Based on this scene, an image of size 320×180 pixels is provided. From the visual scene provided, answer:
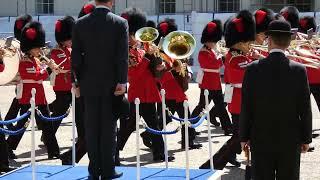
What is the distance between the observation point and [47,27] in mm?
22422

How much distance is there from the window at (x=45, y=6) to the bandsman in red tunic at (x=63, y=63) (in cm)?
1801

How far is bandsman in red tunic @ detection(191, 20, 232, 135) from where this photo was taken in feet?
28.6

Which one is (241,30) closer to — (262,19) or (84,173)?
(262,19)

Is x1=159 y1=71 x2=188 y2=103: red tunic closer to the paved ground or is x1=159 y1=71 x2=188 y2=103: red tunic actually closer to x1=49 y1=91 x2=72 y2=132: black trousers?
the paved ground

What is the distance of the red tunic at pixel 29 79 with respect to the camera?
7.68 m

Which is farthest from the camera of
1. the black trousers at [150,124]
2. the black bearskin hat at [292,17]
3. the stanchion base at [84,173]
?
the black bearskin hat at [292,17]

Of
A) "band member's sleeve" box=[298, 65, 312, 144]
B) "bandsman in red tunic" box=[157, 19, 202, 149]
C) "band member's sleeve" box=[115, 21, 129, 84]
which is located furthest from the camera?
"bandsman in red tunic" box=[157, 19, 202, 149]

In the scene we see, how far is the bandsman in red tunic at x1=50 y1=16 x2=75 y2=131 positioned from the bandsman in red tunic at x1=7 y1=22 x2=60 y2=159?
0.74 feet

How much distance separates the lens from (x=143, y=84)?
24.7ft

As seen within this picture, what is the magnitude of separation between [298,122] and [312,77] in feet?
14.4

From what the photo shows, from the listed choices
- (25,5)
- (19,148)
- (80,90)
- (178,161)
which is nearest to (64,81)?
(19,148)

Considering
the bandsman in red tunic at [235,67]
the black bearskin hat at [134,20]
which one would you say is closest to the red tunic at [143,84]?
the black bearskin hat at [134,20]

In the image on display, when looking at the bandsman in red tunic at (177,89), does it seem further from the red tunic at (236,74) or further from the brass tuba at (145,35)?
the red tunic at (236,74)

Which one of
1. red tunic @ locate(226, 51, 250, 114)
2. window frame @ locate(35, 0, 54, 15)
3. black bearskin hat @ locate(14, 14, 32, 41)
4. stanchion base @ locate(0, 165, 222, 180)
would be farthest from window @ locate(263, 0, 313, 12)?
stanchion base @ locate(0, 165, 222, 180)
